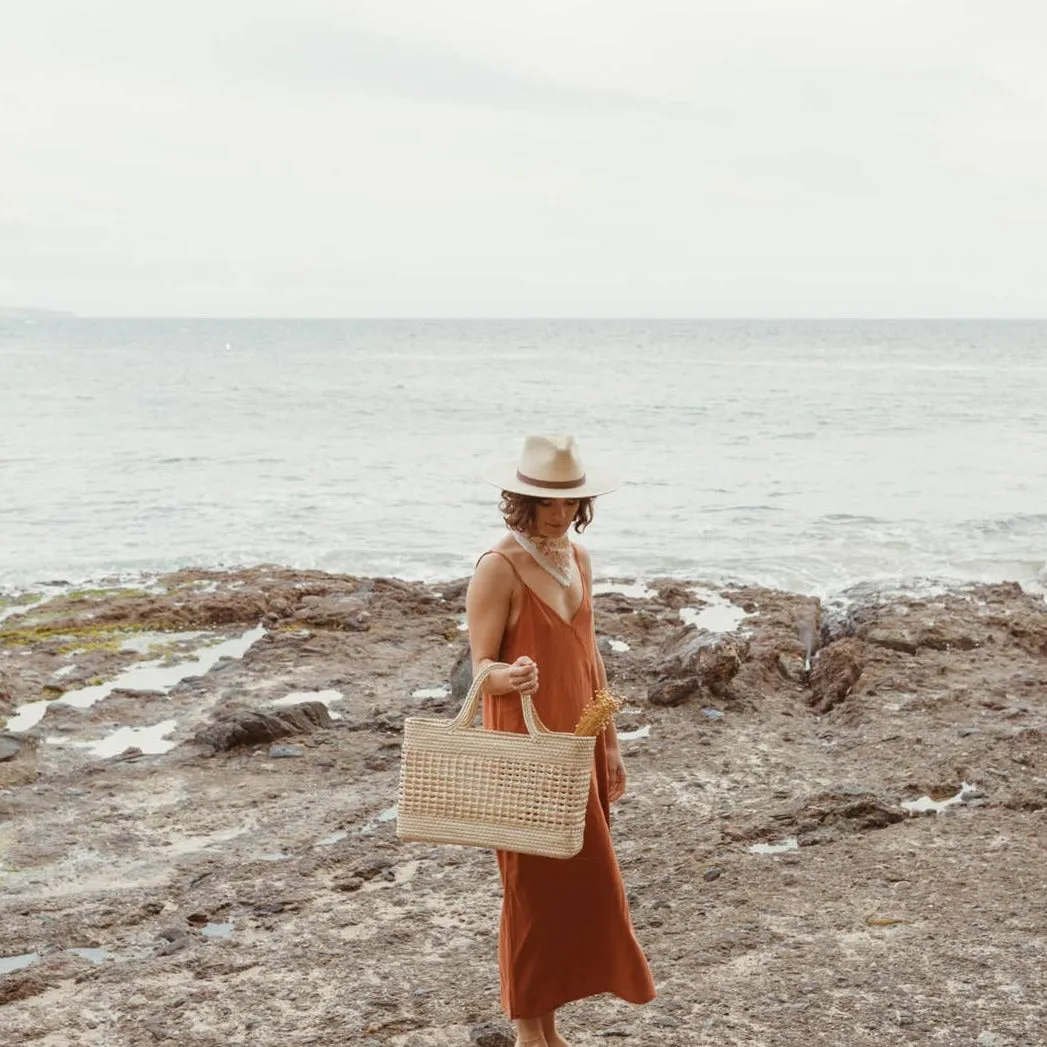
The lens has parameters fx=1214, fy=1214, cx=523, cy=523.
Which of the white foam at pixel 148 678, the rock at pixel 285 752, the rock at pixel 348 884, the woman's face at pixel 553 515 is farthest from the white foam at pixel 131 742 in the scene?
the woman's face at pixel 553 515

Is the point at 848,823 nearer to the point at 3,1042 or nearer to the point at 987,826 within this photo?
the point at 987,826

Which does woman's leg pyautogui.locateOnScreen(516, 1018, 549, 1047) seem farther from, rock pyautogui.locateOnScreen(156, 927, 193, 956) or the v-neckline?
rock pyautogui.locateOnScreen(156, 927, 193, 956)

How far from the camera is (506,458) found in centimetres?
916

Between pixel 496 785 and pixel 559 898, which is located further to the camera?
pixel 559 898

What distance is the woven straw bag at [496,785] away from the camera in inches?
144

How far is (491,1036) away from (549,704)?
53.4 inches

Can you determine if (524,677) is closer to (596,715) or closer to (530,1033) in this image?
(596,715)

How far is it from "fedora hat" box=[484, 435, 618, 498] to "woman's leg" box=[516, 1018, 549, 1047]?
1.78m

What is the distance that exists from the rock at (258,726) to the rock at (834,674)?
11.4 ft

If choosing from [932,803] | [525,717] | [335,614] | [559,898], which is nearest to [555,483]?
[525,717]

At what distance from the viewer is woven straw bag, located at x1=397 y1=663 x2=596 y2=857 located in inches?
144

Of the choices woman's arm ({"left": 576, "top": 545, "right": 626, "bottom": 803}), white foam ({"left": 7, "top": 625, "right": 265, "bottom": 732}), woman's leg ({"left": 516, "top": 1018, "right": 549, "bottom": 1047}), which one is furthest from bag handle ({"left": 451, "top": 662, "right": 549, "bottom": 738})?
white foam ({"left": 7, "top": 625, "right": 265, "bottom": 732})

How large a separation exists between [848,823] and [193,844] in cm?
349

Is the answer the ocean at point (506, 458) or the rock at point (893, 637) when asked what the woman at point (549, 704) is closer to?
the rock at point (893, 637)
